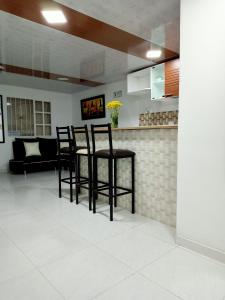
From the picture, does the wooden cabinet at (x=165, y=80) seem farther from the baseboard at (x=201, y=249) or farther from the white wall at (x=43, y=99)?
the white wall at (x=43, y=99)

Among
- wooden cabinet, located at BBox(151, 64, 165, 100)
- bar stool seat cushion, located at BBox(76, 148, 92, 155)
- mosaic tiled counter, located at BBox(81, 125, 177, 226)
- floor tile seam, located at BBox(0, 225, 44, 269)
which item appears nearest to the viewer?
floor tile seam, located at BBox(0, 225, 44, 269)

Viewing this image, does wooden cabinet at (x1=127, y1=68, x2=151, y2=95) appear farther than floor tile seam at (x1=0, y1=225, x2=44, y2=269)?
Yes

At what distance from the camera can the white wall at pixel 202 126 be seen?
1650mm

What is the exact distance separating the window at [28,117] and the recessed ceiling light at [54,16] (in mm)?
4052

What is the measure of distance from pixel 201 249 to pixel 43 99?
623 centimetres

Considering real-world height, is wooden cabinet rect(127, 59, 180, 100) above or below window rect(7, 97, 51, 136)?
above

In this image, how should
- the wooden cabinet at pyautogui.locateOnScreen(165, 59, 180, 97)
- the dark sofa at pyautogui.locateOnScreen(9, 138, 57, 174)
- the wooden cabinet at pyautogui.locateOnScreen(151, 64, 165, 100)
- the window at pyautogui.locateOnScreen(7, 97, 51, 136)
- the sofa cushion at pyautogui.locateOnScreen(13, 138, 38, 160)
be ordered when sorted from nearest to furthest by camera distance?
the wooden cabinet at pyautogui.locateOnScreen(165, 59, 180, 97), the wooden cabinet at pyautogui.locateOnScreen(151, 64, 165, 100), the dark sofa at pyautogui.locateOnScreen(9, 138, 57, 174), the sofa cushion at pyautogui.locateOnScreen(13, 138, 38, 160), the window at pyautogui.locateOnScreen(7, 97, 51, 136)

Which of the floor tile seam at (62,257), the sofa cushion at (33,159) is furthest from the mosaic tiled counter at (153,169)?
the sofa cushion at (33,159)

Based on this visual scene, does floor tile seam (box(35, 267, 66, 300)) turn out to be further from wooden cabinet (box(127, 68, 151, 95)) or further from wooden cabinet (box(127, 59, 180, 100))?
wooden cabinet (box(127, 68, 151, 95))

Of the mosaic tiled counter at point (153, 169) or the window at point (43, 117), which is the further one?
the window at point (43, 117)

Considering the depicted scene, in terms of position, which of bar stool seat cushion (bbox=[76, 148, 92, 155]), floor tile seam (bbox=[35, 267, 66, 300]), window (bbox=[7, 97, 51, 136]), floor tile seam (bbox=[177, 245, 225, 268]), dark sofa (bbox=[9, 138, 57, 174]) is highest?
window (bbox=[7, 97, 51, 136])

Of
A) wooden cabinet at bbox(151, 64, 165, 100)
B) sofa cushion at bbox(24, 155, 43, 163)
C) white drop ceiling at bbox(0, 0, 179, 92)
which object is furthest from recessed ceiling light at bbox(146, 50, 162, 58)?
sofa cushion at bbox(24, 155, 43, 163)

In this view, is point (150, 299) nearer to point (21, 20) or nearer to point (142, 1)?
point (142, 1)

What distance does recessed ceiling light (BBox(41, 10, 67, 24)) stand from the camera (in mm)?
2441
